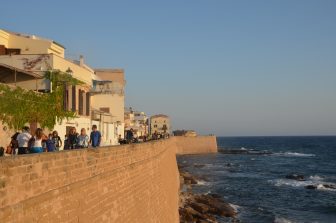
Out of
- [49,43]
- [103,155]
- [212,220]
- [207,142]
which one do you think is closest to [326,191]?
[212,220]

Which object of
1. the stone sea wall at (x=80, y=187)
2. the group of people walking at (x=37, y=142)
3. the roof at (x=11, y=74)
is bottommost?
the stone sea wall at (x=80, y=187)

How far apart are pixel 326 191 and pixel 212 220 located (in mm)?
22742

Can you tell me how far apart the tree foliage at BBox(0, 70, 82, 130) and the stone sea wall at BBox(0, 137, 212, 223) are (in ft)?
17.1

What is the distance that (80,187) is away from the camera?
9.90 metres

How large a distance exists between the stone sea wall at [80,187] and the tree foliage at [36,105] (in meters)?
5.20

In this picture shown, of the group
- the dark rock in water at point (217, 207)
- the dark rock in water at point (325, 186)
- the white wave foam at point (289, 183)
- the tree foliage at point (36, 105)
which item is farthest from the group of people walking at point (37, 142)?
the white wave foam at point (289, 183)

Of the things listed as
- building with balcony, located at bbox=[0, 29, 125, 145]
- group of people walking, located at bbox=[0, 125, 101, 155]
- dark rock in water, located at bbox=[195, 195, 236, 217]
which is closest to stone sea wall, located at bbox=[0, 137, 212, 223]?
group of people walking, located at bbox=[0, 125, 101, 155]

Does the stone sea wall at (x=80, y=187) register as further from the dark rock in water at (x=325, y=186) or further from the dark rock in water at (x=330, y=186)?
the dark rock in water at (x=330, y=186)

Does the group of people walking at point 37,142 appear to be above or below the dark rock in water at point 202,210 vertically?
above

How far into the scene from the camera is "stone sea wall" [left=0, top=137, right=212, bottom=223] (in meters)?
7.12

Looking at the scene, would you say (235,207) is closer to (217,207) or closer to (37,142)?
(217,207)

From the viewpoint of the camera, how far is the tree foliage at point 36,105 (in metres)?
17.9

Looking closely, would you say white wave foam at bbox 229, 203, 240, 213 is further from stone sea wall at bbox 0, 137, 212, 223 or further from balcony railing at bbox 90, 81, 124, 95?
stone sea wall at bbox 0, 137, 212, 223

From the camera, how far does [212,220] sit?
28.5 meters
